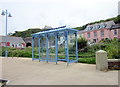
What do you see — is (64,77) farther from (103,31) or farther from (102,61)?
(103,31)

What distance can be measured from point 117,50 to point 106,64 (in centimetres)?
192

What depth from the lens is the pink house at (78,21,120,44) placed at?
3241cm

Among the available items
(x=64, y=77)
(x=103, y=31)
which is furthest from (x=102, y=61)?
(x=103, y=31)

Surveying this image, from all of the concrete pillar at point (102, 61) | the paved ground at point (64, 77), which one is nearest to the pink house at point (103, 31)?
the concrete pillar at point (102, 61)

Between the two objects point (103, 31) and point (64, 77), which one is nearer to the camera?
point (64, 77)

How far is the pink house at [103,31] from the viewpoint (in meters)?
32.4

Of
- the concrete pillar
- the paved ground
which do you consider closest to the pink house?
the concrete pillar

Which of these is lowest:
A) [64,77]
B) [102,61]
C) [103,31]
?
[64,77]

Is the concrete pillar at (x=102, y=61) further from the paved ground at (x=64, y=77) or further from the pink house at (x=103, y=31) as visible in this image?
the pink house at (x=103, y=31)

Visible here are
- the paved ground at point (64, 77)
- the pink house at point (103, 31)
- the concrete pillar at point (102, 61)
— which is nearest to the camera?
the paved ground at point (64, 77)

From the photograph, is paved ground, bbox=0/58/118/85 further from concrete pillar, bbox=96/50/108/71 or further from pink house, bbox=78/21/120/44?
pink house, bbox=78/21/120/44

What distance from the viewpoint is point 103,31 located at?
3488 cm

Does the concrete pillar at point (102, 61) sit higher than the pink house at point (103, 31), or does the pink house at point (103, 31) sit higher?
the pink house at point (103, 31)

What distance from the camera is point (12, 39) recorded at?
43.2m
